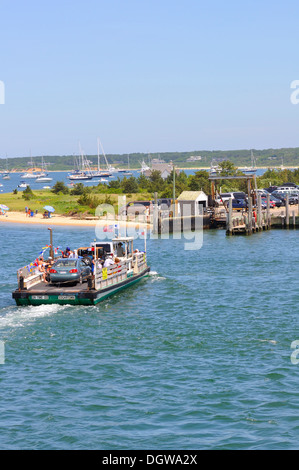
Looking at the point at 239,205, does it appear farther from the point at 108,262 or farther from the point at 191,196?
the point at 108,262

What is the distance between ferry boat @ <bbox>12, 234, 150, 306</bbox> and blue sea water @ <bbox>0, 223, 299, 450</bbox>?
1.76 ft

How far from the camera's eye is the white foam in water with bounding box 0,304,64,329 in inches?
1159

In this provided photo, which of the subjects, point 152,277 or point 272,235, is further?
point 272,235

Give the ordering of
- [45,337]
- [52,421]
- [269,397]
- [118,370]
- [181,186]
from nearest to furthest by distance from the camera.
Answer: [52,421] < [269,397] < [118,370] < [45,337] < [181,186]

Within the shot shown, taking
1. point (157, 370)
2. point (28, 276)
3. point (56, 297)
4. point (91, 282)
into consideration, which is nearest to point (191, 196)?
point (28, 276)

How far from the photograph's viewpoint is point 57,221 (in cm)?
8419

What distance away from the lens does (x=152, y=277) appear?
4297cm

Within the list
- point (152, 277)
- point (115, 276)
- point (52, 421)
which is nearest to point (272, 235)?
point (152, 277)

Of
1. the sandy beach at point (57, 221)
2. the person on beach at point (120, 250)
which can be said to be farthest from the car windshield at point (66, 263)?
the sandy beach at point (57, 221)

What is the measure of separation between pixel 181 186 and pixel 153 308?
248ft

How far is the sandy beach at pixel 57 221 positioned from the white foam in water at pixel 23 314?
136 ft
